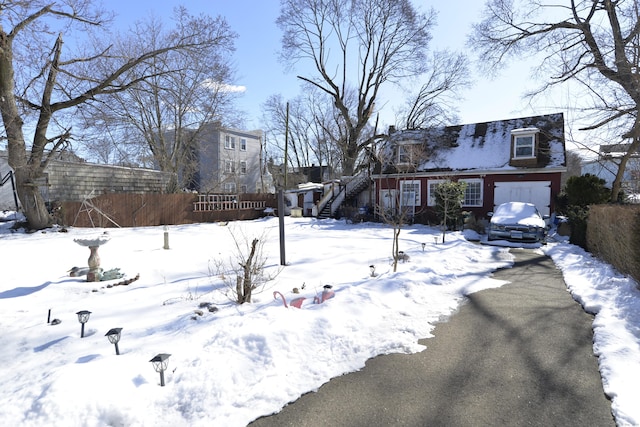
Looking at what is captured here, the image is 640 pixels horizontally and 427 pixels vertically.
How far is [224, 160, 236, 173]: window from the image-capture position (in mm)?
33875

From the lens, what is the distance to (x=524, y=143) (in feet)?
59.3

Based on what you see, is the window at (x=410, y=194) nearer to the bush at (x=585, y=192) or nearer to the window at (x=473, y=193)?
the window at (x=473, y=193)

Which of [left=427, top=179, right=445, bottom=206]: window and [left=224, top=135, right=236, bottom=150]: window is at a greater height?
[left=224, top=135, right=236, bottom=150]: window

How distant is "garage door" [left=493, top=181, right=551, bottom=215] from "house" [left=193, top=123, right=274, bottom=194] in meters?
20.3

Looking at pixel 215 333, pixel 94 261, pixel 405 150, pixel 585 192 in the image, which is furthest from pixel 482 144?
pixel 215 333

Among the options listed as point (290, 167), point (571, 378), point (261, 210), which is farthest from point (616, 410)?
point (290, 167)

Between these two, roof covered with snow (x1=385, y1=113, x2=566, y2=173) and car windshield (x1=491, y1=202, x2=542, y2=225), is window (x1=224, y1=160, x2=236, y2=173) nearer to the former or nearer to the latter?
roof covered with snow (x1=385, y1=113, x2=566, y2=173)

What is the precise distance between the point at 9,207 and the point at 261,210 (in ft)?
60.4

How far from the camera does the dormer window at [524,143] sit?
17.8 meters

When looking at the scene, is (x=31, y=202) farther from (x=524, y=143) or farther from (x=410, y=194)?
(x=524, y=143)

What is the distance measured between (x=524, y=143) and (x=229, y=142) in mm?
26914

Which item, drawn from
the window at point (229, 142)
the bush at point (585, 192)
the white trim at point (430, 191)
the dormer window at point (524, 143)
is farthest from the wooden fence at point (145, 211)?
the bush at point (585, 192)

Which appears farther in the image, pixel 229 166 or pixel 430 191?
pixel 229 166

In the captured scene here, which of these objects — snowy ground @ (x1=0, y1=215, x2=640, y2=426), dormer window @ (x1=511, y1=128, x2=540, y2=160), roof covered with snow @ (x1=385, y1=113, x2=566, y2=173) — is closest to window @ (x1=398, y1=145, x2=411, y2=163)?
roof covered with snow @ (x1=385, y1=113, x2=566, y2=173)
